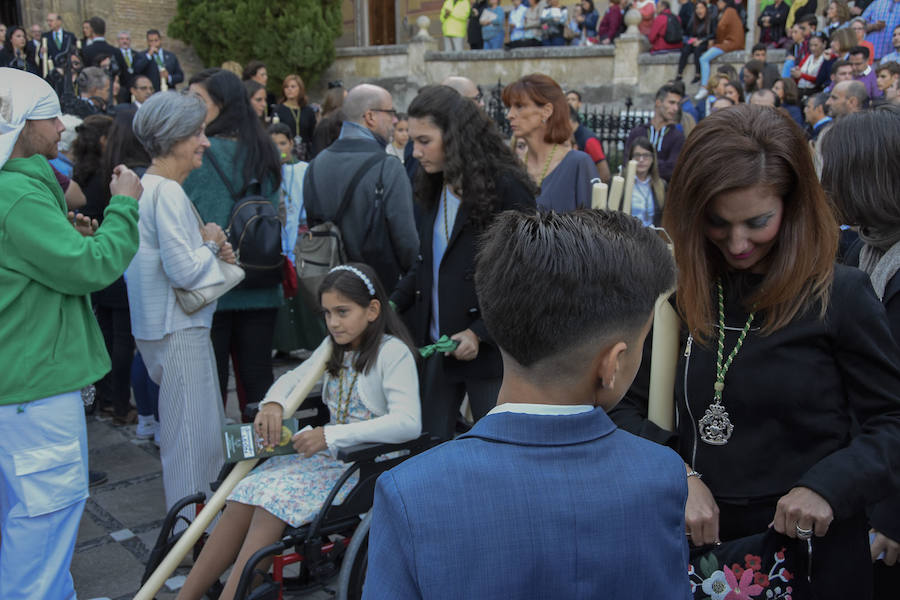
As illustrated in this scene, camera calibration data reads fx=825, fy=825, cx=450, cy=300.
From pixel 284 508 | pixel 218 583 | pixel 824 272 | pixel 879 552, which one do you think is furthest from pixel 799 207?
pixel 218 583

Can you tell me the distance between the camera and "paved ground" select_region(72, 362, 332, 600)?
350cm

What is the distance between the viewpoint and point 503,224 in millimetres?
1337

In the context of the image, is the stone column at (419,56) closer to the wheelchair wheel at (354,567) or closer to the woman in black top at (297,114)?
the woman in black top at (297,114)

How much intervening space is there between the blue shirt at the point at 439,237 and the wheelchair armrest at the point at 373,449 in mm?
561

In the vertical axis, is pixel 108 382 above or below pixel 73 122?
below

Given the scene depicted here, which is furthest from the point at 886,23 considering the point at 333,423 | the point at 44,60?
the point at 44,60

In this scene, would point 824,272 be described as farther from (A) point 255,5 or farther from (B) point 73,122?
(A) point 255,5

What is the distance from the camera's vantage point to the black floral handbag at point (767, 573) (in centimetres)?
173

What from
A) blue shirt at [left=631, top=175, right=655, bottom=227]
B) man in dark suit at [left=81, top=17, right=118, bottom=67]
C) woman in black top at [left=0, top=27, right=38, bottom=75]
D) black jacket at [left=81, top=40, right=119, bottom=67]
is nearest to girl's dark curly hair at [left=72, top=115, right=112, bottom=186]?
blue shirt at [left=631, top=175, right=655, bottom=227]

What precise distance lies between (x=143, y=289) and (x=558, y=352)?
289cm

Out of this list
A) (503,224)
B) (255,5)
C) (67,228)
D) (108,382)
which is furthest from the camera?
(255,5)

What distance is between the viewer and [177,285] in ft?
12.1

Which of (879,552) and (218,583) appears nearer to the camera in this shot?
(879,552)

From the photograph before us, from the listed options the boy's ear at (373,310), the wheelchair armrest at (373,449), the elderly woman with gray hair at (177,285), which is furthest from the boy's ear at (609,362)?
the elderly woman with gray hair at (177,285)
